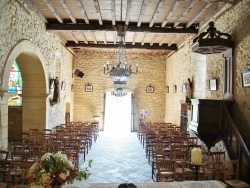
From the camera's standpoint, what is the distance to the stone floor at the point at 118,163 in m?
5.84

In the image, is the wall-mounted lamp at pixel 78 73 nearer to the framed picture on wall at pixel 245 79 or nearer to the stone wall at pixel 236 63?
the stone wall at pixel 236 63

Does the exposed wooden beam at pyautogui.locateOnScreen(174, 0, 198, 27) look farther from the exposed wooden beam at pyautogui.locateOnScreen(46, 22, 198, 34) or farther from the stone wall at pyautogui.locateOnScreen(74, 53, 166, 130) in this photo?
the stone wall at pyautogui.locateOnScreen(74, 53, 166, 130)

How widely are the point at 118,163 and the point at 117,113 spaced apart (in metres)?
9.60

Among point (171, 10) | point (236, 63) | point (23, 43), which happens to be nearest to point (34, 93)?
point (23, 43)

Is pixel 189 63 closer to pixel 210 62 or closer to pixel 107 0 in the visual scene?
pixel 210 62

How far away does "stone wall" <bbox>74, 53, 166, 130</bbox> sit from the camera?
1450 centimetres

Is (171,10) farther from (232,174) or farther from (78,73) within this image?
(78,73)

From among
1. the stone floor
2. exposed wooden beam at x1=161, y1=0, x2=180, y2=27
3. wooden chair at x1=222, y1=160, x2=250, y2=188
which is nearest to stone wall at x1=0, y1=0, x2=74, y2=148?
the stone floor

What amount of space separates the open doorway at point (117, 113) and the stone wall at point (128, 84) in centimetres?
65

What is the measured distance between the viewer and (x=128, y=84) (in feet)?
48.2

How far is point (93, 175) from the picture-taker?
605cm

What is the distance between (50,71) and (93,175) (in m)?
4.81

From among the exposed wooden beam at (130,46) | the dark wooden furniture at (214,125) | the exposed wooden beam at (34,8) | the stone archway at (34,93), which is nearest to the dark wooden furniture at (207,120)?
the dark wooden furniture at (214,125)

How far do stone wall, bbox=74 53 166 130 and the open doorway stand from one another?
0.65 meters
